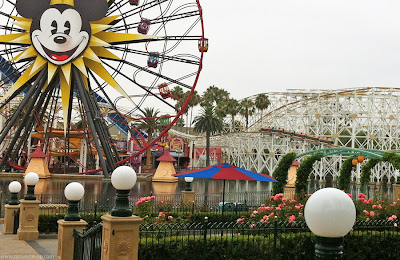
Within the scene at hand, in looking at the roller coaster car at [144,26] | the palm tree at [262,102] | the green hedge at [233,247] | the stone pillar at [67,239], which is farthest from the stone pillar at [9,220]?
the palm tree at [262,102]

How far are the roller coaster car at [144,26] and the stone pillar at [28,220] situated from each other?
21.7 metres

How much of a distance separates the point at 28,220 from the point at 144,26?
22087 mm

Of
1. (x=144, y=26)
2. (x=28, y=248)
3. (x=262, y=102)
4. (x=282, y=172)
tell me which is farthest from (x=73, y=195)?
(x=262, y=102)

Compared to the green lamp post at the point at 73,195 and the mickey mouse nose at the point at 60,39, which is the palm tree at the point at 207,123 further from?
the green lamp post at the point at 73,195

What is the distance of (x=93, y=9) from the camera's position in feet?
111

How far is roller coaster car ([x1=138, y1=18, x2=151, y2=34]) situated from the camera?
3369cm

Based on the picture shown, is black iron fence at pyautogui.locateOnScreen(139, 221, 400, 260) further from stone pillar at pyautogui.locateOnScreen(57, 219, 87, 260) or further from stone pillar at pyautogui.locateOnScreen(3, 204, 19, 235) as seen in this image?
stone pillar at pyautogui.locateOnScreen(3, 204, 19, 235)

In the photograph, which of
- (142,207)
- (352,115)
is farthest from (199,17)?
(352,115)

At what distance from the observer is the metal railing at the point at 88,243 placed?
25.3 feet

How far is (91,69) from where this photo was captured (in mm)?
34094

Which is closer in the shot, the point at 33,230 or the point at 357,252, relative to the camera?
the point at 357,252

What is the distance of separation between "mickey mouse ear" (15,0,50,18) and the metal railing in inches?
1106

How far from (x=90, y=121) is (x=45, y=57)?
517cm

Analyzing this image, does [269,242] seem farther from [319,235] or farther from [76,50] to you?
[76,50]
